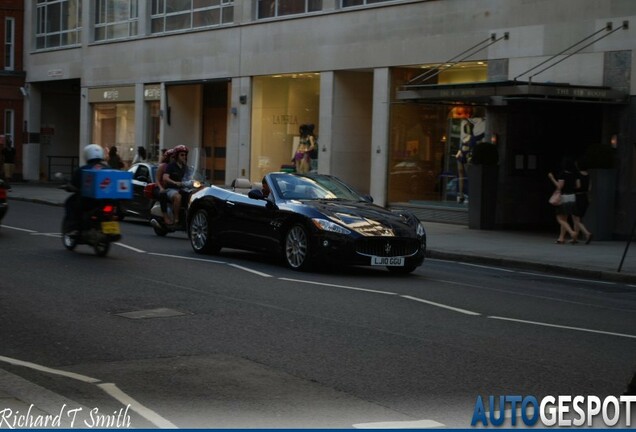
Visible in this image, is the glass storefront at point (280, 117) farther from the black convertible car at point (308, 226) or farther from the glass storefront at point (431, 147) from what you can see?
the black convertible car at point (308, 226)

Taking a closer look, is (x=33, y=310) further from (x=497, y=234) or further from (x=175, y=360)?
(x=497, y=234)

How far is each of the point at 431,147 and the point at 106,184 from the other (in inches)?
589

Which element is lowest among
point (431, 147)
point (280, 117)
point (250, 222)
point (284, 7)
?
point (250, 222)

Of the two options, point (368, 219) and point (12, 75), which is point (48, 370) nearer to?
point (368, 219)

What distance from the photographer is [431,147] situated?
29844 mm

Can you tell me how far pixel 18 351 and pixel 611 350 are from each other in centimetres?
514

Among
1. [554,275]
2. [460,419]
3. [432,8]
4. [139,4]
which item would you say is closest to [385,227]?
[554,275]

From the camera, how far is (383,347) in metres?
9.49

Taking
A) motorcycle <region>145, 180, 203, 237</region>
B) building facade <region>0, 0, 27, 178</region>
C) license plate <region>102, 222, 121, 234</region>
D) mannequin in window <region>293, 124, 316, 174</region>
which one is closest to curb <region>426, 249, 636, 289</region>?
motorcycle <region>145, 180, 203, 237</region>

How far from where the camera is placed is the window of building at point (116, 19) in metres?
43.5

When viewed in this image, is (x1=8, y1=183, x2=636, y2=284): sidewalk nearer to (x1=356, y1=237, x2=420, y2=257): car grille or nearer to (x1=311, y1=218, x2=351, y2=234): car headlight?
(x1=356, y1=237, x2=420, y2=257): car grille

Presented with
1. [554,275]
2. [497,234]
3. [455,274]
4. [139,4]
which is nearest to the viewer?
[455,274]

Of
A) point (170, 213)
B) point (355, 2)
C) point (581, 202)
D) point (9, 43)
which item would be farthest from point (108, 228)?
point (9, 43)

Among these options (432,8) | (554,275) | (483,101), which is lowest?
(554,275)
